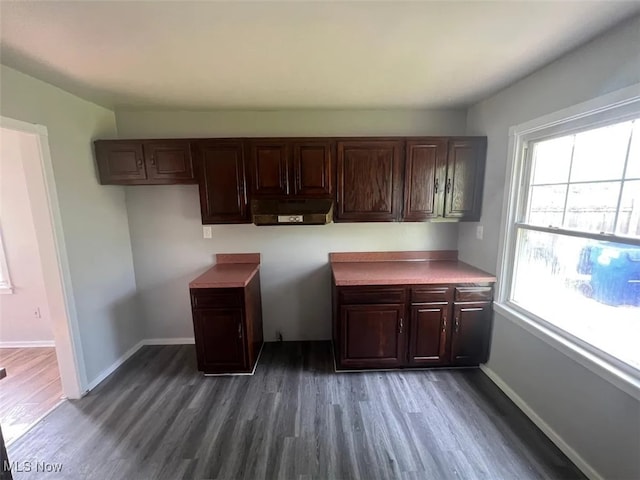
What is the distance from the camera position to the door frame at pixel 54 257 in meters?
2.01

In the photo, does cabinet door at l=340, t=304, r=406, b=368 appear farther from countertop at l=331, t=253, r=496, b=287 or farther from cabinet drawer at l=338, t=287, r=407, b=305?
countertop at l=331, t=253, r=496, b=287

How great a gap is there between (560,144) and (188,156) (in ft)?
9.69

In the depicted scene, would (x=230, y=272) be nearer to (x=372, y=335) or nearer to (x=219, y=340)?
(x=219, y=340)

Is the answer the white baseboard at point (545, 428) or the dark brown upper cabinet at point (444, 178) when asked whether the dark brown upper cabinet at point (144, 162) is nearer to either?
the dark brown upper cabinet at point (444, 178)

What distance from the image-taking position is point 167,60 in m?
1.71

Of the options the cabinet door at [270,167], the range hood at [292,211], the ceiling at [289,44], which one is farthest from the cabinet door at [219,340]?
the ceiling at [289,44]

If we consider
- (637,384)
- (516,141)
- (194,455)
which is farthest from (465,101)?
(194,455)

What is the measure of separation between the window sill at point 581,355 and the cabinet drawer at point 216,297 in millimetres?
2298

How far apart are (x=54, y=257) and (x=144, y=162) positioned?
3.43 feet

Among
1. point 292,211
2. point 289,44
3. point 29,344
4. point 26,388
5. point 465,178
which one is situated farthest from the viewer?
point 29,344

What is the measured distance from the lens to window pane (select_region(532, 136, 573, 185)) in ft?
6.05

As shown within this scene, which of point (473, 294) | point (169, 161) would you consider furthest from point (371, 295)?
point (169, 161)

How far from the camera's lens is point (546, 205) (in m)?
2.01

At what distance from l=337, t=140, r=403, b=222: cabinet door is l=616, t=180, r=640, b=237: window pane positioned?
147 cm
